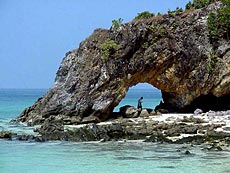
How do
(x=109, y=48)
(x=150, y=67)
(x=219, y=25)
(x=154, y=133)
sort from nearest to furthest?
1. (x=154, y=133)
2. (x=219, y=25)
3. (x=150, y=67)
4. (x=109, y=48)

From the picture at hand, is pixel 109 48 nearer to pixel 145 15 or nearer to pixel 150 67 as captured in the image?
pixel 150 67

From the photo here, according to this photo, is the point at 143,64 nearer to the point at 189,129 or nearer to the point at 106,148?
the point at 189,129

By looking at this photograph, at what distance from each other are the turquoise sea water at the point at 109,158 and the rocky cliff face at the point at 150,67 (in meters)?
9.21

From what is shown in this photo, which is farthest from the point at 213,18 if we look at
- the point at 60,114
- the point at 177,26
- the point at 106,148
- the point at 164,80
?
the point at 106,148

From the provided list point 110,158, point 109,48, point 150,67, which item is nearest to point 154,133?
point 110,158

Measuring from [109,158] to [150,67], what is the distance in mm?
13824

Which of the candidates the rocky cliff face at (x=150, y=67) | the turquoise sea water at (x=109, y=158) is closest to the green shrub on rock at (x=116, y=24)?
the rocky cliff face at (x=150, y=67)

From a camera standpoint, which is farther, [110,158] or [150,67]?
[150,67]

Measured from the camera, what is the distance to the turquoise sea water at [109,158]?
586 inches

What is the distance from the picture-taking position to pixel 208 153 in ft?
56.3

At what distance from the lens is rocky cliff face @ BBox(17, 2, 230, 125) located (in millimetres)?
29406

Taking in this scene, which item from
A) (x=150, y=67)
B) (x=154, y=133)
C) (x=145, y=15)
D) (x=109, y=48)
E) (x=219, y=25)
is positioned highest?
(x=145, y=15)

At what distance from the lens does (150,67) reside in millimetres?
29859

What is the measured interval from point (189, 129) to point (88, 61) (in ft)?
37.0
